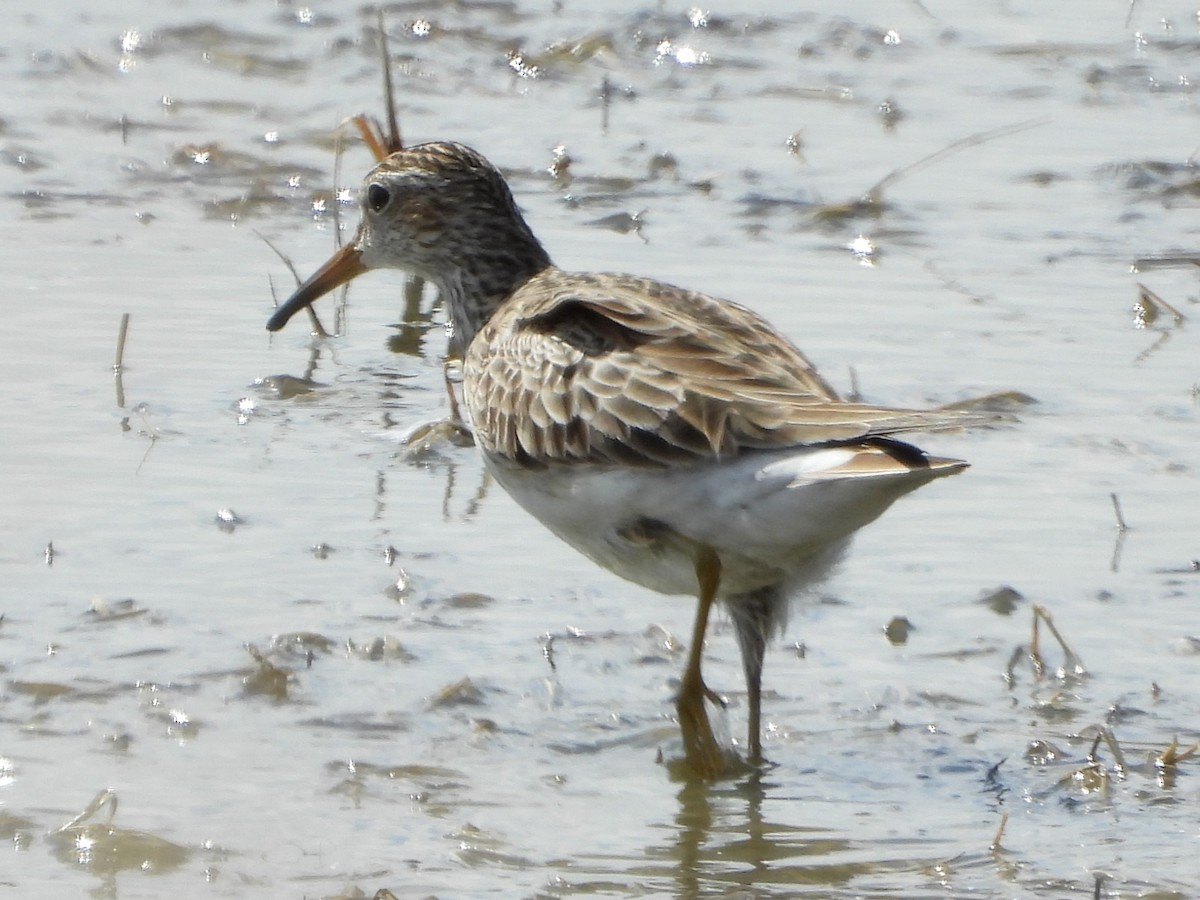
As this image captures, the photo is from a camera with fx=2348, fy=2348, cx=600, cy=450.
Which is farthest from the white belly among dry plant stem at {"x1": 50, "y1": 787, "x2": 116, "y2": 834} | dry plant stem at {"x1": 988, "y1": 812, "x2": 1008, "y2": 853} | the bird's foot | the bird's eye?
the bird's eye

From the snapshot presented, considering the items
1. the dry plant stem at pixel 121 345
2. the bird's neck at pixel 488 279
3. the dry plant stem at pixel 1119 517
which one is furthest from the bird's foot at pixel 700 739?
the dry plant stem at pixel 121 345

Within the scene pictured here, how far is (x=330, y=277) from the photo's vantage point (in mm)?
8070

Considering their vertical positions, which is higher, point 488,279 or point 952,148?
point 952,148

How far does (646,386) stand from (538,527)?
5.43 feet

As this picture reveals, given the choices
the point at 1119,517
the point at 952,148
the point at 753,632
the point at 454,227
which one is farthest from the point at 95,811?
the point at 952,148

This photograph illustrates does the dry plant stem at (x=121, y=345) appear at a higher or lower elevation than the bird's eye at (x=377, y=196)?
lower

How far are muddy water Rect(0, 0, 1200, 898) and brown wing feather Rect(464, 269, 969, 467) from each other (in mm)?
675

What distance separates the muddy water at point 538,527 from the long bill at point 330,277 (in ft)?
1.15

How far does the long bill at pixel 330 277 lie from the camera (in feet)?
26.4

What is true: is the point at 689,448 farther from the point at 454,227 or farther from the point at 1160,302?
the point at 1160,302

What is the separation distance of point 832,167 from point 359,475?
4230 millimetres

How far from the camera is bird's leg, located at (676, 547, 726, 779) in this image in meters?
5.79

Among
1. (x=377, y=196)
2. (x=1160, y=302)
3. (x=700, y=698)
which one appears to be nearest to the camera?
(x=700, y=698)

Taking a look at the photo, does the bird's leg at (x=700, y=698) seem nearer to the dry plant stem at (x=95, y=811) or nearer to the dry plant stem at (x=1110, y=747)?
the dry plant stem at (x=1110, y=747)
